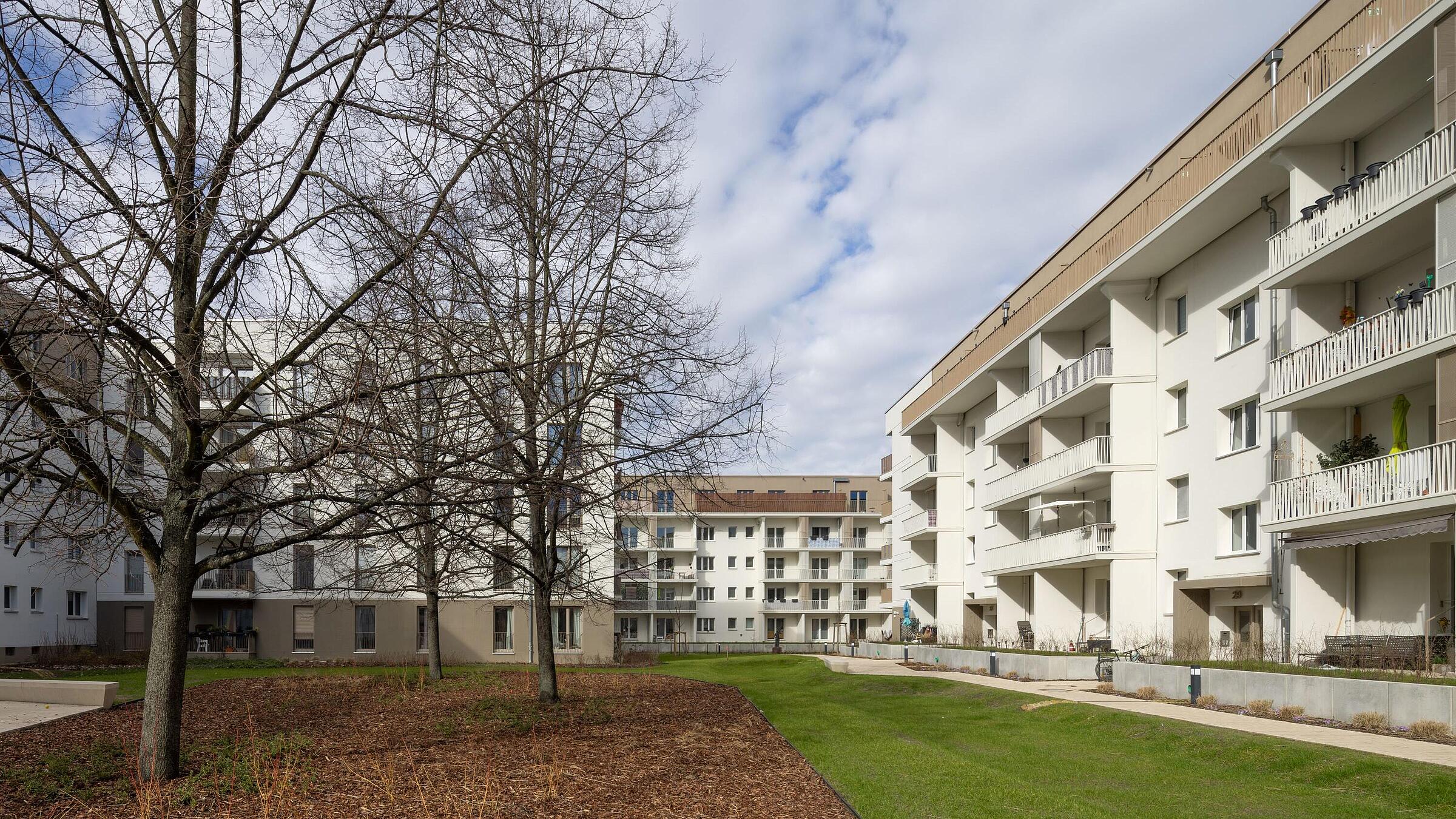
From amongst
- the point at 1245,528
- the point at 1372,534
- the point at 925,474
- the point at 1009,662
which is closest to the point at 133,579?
the point at 925,474

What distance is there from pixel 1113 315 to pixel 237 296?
85.3ft

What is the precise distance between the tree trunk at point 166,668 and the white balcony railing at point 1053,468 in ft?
81.9

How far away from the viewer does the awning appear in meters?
16.4

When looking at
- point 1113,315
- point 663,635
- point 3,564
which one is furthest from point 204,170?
point 663,635

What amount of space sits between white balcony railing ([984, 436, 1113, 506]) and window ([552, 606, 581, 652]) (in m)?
16.6

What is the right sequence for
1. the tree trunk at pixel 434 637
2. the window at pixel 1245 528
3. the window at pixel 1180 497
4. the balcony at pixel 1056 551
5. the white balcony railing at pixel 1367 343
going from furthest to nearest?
the balcony at pixel 1056 551
the window at pixel 1180 497
the tree trunk at pixel 434 637
the window at pixel 1245 528
the white balcony railing at pixel 1367 343

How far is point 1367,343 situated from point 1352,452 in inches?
90.1

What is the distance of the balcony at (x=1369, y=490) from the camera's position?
53.5 ft

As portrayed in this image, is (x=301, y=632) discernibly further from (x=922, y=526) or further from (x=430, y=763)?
(x=430, y=763)

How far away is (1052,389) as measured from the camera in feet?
111

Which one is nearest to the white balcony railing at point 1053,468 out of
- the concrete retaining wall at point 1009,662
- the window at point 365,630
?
the concrete retaining wall at point 1009,662

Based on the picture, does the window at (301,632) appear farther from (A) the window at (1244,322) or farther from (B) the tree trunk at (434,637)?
(A) the window at (1244,322)

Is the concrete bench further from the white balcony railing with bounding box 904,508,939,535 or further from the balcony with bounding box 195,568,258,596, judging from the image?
the white balcony railing with bounding box 904,508,939,535

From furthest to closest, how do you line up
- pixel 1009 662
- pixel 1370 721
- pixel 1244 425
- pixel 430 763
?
pixel 1009 662
pixel 1244 425
pixel 1370 721
pixel 430 763
